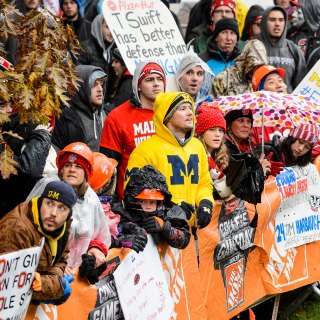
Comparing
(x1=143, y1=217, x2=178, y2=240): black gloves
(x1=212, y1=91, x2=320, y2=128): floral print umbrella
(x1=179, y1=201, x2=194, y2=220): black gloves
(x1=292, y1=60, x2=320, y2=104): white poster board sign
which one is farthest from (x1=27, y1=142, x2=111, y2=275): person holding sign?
(x1=292, y1=60, x2=320, y2=104): white poster board sign

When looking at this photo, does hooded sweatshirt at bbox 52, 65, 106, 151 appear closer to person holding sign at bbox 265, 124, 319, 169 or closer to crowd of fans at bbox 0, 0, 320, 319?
crowd of fans at bbox 0, 0, 320, 319

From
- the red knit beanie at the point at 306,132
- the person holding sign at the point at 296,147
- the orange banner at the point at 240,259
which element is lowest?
the orange banner at the point at 240,259

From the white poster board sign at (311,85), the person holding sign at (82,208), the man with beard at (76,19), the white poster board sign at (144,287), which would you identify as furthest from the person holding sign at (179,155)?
the man with beard at (76,19)

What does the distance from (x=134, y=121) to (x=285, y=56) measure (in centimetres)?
482

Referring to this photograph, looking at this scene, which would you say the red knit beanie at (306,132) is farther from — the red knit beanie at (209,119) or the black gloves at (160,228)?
the black gloves at (160,228)

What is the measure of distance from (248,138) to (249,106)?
1.37 ft

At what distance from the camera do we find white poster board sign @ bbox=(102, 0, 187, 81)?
12.4m

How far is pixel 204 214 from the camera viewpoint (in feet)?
31.4

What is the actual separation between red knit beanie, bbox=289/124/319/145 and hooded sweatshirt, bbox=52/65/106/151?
208 centimetres

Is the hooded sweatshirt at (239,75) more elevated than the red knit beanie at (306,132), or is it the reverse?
the hooded sweatshirt at (239,75)

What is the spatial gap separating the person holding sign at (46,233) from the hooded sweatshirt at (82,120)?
125 inches

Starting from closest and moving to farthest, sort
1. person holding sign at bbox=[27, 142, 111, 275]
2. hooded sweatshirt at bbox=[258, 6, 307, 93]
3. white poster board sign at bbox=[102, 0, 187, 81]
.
Answer: person holding sign at bbox=[27, 142, 111, 275]
white poster board sign at bbox=[102, 0, 187, 81]
hooded sweatshirt at bbox=[258, 6, 307, 93]

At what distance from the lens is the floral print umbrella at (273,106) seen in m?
11.3

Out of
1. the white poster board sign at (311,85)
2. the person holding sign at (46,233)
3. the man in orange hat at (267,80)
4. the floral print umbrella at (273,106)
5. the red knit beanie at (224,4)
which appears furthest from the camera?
the red knit beanie at (224,4)
